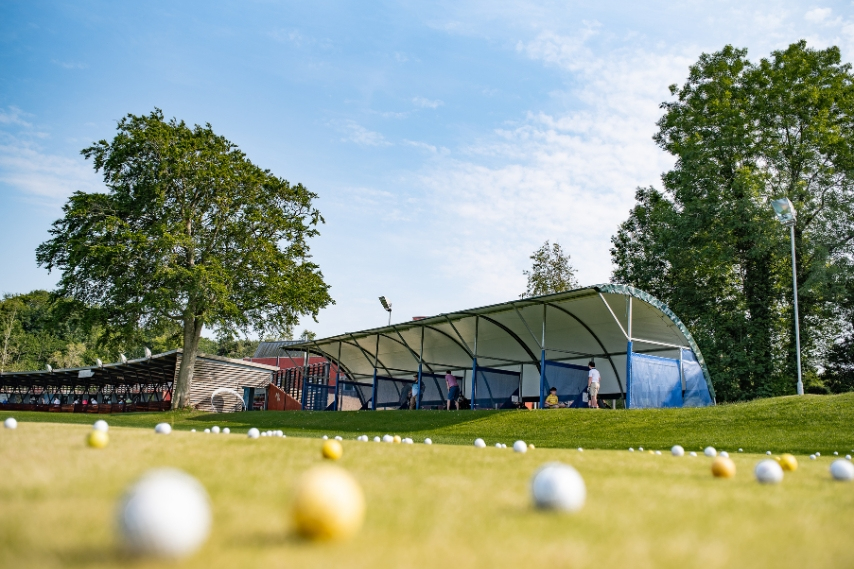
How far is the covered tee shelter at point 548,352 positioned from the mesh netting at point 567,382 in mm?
42

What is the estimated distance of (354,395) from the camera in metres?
40.1

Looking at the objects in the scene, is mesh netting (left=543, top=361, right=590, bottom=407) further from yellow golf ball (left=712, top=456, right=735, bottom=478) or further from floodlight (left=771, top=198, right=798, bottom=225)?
yellow golf ball (left=712, top=456, right=735, bottom=478)

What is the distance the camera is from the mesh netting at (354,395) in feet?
131

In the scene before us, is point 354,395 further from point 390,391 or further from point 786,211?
point 786,211

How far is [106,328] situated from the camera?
35.2 m

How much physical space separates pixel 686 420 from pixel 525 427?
4.93m

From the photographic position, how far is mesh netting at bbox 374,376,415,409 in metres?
37.7

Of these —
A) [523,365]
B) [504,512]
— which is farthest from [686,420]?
[504,512]

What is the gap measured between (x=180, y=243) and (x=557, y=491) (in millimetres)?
32203

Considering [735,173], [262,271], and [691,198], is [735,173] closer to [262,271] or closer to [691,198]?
[691,198]

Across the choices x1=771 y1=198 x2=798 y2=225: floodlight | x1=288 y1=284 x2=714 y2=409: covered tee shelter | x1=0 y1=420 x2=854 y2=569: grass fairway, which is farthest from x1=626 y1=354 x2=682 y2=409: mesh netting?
Answer: x1=0 y1=420 x2=854 y2=569: grass fairway

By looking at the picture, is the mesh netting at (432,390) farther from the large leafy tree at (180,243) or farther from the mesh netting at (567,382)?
the mesh netting at (567,382)

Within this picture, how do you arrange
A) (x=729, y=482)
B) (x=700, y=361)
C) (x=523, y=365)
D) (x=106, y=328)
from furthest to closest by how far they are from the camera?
(x=106, y=328)
(x=523, y=365)
(x=700, y=361)
(x=729, y=482)

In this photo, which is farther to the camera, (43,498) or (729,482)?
(729,482)
